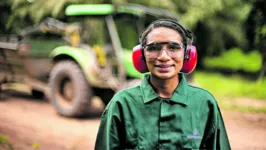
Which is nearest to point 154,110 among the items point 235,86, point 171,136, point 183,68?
point 171,136

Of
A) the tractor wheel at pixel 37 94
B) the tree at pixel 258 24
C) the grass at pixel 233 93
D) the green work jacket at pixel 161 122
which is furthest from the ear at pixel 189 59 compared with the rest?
the tractor wheel at pixel 37 94

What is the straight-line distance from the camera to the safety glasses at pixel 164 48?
6.72 feet

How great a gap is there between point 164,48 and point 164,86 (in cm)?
21

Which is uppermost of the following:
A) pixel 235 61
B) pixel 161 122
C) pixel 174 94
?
pixel 235 61

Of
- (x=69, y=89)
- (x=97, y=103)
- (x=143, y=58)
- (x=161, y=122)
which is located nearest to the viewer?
(x=161, y=122)

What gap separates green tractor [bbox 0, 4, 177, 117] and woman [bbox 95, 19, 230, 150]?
3783 mm

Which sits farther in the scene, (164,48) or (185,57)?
(185,57)

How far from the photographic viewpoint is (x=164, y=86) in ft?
6.89

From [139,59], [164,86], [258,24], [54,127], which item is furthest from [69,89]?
[164,86]

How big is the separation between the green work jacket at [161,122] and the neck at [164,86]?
5 cm

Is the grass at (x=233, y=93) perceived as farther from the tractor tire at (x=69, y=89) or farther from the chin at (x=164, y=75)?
the chin at (x=164, y=75)

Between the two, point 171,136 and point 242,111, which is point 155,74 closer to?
point 171,136

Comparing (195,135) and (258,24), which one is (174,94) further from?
(258,24)

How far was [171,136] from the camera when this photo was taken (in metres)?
1.97
